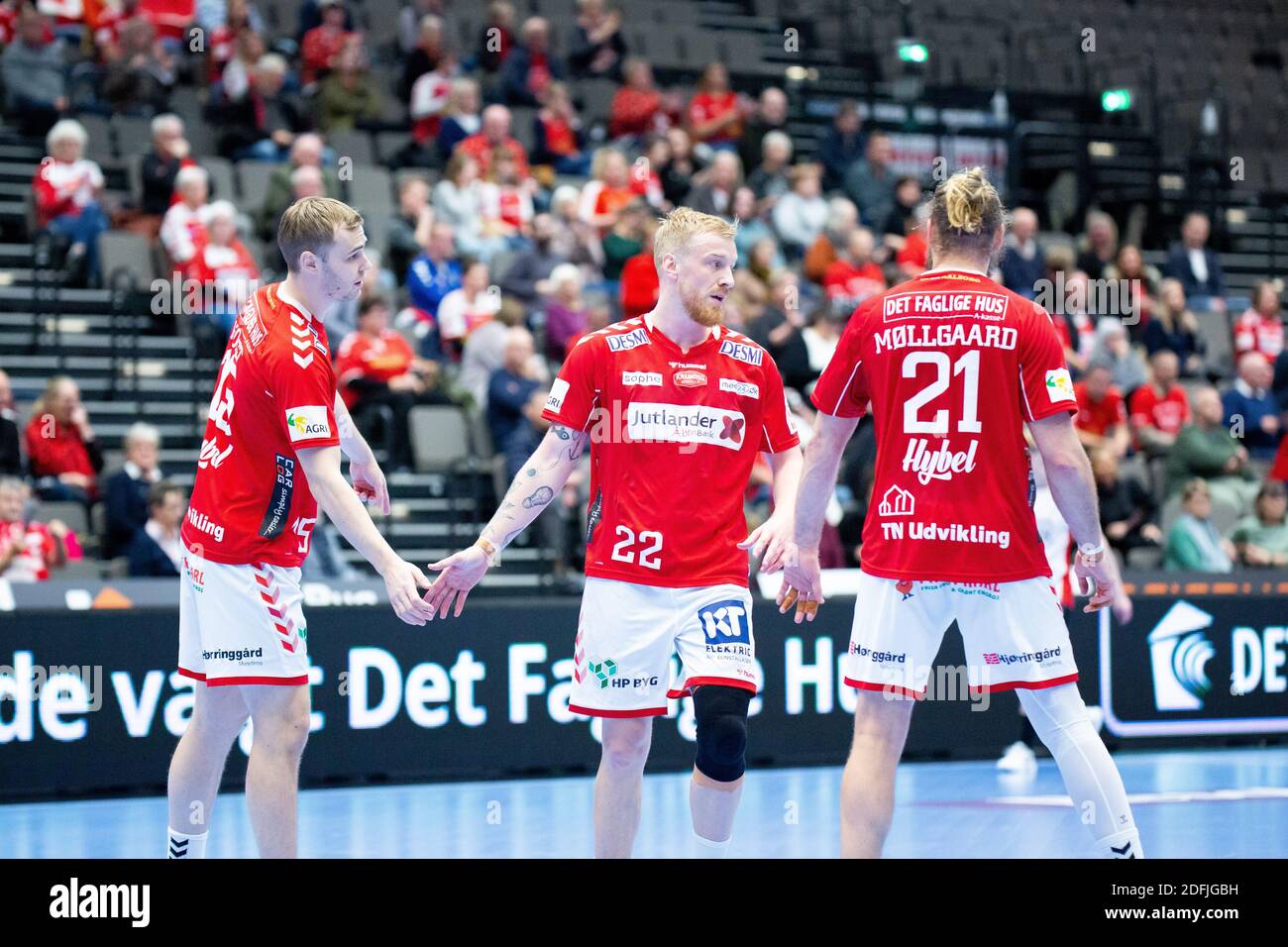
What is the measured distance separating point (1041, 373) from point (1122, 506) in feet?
31.4

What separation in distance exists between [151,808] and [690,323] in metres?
5.36

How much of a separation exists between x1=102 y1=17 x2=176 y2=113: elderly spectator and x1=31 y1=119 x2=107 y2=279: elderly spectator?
1.38 m

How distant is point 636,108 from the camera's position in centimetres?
1789

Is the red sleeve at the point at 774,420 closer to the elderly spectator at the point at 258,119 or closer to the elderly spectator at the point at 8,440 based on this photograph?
the elderly spectator at the point at 8,440

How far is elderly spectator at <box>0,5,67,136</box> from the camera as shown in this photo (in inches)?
595

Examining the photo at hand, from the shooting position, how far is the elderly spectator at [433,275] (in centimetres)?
1454

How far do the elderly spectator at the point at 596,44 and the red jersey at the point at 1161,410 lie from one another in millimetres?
6831

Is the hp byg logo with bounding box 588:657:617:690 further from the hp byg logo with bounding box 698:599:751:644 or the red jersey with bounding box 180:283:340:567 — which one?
the red jersey with bounding box 180:283:340:567

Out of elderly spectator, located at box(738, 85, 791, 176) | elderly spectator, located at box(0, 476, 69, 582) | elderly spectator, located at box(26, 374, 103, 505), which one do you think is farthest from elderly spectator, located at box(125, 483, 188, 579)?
elderly spectator, located at box(738, 85, 791, 176)

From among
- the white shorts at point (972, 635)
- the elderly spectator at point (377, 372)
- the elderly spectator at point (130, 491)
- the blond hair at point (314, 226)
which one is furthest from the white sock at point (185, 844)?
the elderly spectator at point (377, 372)

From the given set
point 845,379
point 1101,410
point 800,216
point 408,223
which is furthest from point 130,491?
point 1101,410

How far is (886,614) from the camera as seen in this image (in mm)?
5793

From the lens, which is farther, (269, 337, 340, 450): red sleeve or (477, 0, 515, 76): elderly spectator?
(477, 0, 515, 76): elderly spectator

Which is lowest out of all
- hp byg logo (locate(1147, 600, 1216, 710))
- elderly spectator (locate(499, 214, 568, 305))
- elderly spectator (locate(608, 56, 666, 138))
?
hp byg logo (locate(1147, 600, 1216, 710))
